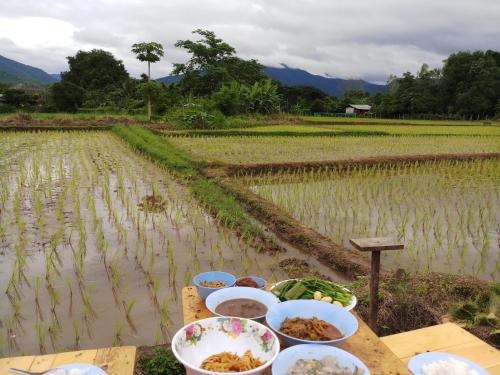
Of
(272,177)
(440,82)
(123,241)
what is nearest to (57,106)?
(272,177)

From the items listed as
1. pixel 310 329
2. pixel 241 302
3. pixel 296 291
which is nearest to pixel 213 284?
pixel 241 302

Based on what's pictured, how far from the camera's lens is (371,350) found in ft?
6.18

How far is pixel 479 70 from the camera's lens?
118 feet

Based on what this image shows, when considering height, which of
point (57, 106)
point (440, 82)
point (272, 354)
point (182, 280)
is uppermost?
point (440, 82)

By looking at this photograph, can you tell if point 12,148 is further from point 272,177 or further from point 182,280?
point 182,280

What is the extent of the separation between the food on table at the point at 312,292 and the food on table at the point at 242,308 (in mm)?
212

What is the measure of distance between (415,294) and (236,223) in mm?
2746

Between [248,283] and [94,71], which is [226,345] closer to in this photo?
[248,283]

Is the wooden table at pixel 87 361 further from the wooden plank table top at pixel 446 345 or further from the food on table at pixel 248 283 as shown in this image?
the wooden plank table top at pixel 446 345

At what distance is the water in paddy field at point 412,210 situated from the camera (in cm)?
477

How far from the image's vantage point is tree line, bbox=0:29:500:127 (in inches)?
899

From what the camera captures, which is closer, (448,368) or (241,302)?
(448,368)

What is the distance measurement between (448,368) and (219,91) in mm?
24561

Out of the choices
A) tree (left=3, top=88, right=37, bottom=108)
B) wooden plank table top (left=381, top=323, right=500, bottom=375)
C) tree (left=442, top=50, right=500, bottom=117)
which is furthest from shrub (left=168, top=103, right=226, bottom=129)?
tree (left=442, top=50, right=500, bottom=117)
